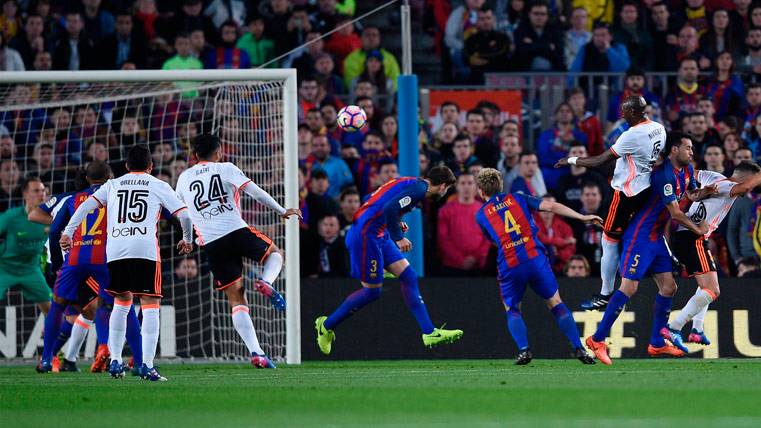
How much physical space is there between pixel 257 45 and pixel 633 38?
549cm

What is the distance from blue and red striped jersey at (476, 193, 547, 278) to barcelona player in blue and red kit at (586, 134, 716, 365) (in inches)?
32.9

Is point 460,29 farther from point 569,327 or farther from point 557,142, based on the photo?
point 569,327

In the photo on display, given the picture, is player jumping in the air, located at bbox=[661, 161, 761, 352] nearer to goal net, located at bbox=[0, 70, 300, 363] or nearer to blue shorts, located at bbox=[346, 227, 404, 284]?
blue shorts, located at bbox=[346, 227, 404, 284]

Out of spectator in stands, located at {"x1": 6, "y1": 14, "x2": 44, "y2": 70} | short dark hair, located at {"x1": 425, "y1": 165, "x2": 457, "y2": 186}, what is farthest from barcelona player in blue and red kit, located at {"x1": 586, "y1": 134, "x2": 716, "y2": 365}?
spectator in stands, located at {"x1": 6, "y1": 14, "x2": 44, "y2": 70}

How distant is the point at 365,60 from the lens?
19.1 meters

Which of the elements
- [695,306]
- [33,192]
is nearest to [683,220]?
[695,306]

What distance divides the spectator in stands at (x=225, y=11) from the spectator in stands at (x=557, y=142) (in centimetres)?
527

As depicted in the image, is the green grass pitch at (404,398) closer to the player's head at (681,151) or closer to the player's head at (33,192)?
the player's head at (681,151)

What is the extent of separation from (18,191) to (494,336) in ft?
20.0

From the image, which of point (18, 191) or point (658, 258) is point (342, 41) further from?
point (658, 258)

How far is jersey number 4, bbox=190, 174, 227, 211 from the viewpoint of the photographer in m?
12.6

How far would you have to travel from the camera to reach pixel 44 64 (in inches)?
738

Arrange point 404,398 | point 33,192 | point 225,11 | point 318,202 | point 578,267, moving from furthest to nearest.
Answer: point 225,11 < point 318,202 < point 578,267 < point 33,192 < point 404,398

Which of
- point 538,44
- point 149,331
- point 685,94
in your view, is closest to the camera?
point 149,331
